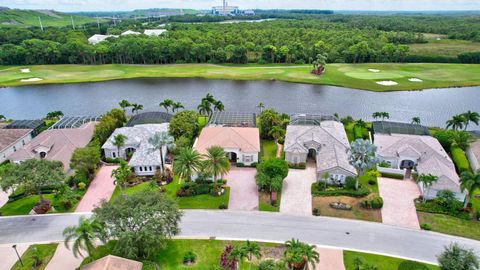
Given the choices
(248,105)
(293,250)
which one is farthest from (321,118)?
(293,250)

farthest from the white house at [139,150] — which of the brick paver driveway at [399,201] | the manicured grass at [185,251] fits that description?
the brick paver driveway at [399,201]

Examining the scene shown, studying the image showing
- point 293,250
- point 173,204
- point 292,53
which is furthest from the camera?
point 292,53

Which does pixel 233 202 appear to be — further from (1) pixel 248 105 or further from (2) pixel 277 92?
(2) pixel 277 92

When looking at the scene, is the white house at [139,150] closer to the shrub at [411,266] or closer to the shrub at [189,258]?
the shrub at [189,258]

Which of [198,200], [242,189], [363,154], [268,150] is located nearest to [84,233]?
[198,200]

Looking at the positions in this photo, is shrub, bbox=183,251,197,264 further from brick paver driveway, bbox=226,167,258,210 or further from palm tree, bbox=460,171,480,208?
palm tree, bbox=460,171,480,208

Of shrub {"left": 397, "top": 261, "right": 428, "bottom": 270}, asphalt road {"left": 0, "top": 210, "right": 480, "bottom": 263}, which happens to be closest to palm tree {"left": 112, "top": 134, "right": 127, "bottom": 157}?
asphalt road {"left": 0, "top": 210, "right": 480, "bottom": 263}
